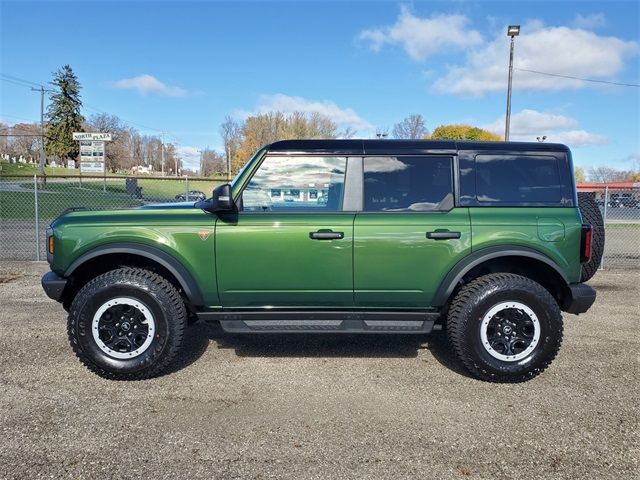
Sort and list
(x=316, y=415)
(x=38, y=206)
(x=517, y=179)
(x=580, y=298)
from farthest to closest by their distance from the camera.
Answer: (x=38, y=206)
(x=517, y=179)
(x=580, y=298)
(x=316, y=415)

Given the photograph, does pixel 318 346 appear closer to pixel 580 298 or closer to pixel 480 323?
pixel 480 323

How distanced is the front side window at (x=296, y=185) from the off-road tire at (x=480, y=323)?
55.7 inches

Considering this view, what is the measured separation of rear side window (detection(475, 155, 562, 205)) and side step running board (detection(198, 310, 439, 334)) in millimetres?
1161

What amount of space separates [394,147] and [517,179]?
1.08 meters

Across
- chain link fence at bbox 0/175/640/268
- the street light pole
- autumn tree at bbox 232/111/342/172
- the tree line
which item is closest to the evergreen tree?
the tree line

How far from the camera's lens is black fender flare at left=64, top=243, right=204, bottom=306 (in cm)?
367

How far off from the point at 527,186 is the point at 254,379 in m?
2.83

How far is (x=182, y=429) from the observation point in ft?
9.75

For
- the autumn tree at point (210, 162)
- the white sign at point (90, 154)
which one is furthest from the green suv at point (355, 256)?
the autumn tree at point (210, 162)

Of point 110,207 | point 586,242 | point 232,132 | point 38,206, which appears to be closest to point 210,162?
point 232,132

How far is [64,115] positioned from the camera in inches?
2515

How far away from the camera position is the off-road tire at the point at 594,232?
4.01m

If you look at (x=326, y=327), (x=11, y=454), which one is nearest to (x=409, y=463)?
(x=326, y=327)

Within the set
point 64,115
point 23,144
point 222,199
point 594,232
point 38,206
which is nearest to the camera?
point 222,199
